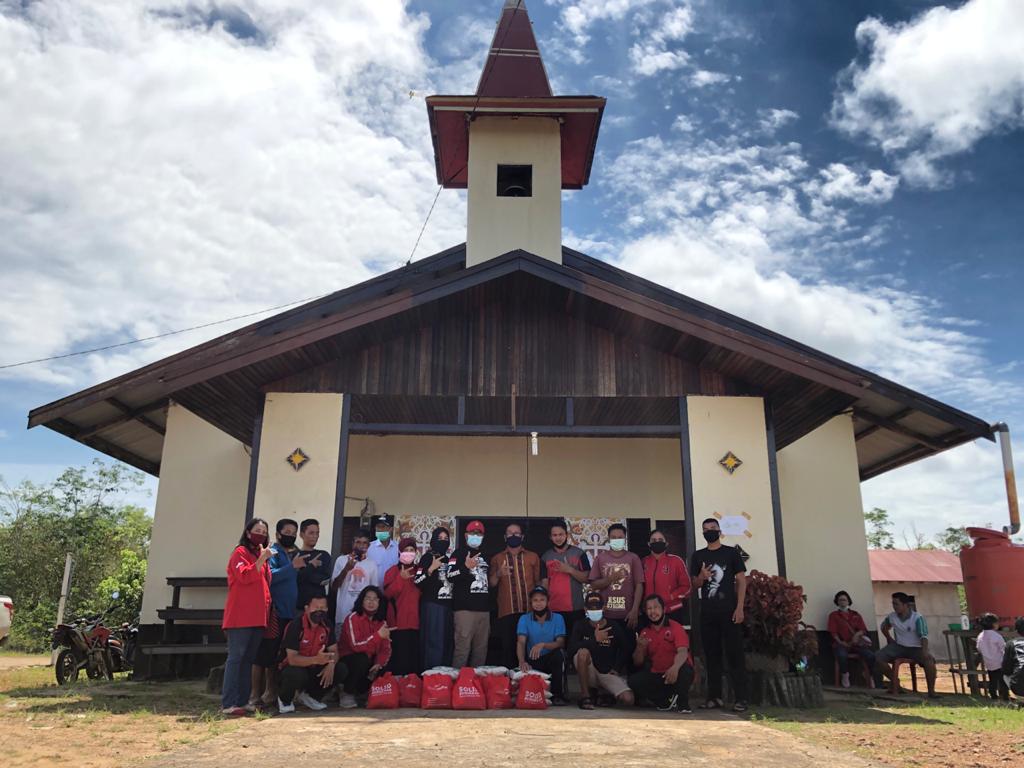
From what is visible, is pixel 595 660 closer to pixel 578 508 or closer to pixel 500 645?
pixel 500 645

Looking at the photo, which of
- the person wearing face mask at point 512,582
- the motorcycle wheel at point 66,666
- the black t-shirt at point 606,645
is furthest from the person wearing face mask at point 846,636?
the motorcycle wheel at point 66,666

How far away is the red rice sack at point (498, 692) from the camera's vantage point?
701 cm

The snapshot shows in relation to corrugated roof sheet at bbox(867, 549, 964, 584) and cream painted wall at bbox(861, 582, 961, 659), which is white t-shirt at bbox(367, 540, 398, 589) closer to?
corrugated roof sheet at bbox(867, 549, 964, 584)

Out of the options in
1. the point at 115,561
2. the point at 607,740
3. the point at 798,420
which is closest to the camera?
the point at 607,740

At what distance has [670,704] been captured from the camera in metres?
7.20

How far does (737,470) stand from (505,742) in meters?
4.80

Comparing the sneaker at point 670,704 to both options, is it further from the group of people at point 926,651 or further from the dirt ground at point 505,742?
the group of people at point 926,651

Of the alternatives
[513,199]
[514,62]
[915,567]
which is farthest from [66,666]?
[915,567]

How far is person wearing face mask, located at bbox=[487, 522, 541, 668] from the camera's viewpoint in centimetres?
798

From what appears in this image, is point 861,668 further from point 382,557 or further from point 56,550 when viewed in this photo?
point 56,550

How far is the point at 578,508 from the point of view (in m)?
12.5

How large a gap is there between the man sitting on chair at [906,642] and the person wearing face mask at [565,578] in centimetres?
420

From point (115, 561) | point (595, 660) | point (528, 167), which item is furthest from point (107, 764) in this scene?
point (115, 561)

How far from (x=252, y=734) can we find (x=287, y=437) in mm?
4048
